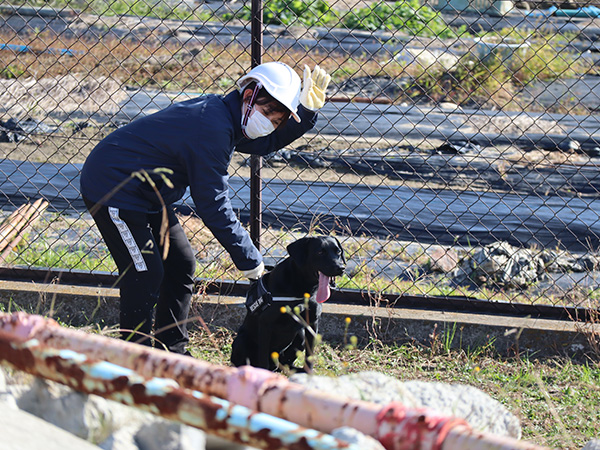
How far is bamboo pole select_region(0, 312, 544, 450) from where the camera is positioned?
5.29 feet

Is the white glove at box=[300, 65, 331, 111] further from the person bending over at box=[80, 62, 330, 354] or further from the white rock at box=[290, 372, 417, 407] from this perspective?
the white rock at box=[290, 372, 417, 407]

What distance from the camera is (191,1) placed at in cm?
1772

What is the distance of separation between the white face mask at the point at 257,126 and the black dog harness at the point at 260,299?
744 millimetres

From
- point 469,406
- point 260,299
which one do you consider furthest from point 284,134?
point 469,406

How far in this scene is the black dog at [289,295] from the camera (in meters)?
3.33

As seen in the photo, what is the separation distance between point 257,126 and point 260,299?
2.94ft

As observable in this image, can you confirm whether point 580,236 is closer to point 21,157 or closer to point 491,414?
point 491,414

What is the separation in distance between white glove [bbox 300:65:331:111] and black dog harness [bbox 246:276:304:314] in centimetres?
94

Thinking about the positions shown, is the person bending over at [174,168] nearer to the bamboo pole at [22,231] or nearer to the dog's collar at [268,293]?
the dog's collar at [268,293]

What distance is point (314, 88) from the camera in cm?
330

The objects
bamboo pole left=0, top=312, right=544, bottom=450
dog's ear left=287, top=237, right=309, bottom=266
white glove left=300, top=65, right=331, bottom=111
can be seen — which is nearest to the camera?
bamboo pole left=0, top=312, right=544, bottom=450

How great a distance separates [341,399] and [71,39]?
12.1 metres

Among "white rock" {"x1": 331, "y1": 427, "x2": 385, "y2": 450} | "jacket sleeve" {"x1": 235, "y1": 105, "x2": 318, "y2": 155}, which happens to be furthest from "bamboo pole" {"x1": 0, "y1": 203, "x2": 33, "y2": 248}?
"white rock" {"x1": 331, "y1": 427, "x2": 385, "y2": 450}

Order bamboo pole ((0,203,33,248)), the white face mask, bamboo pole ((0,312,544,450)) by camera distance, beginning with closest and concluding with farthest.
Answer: bamboo pole ((0,312,544,450))
the white face mask
bamboo pole ((0,203,33,248))
